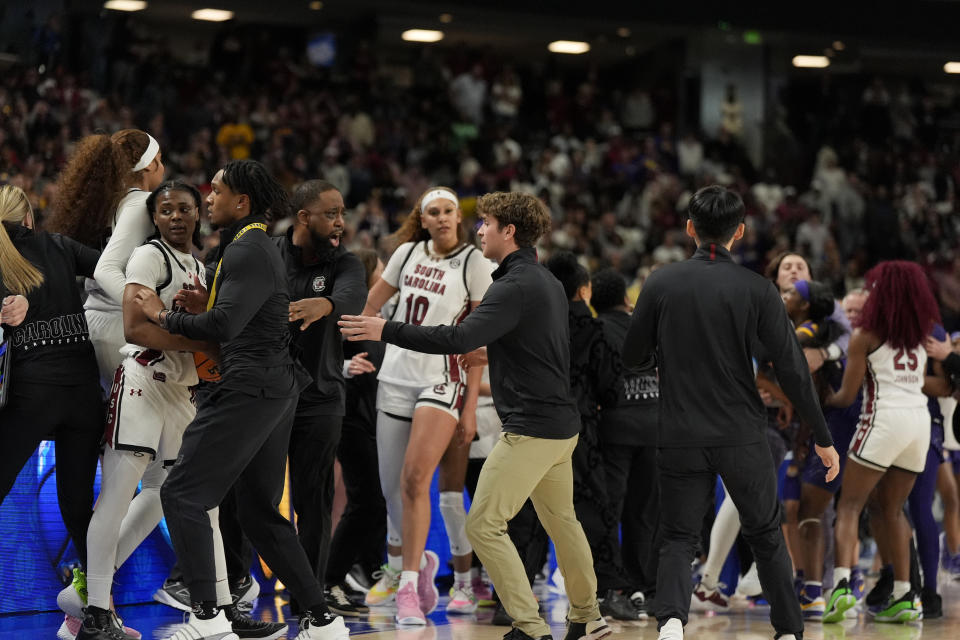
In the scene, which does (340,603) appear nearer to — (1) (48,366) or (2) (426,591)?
(2) (426,591)

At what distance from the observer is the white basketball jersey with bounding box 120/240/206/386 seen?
532 centimetres

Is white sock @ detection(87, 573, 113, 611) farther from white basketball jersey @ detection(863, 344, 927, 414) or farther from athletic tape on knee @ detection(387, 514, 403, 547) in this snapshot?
white basketball jersey @ detection(863, 344, 927, 414)

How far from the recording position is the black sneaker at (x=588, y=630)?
5445mm

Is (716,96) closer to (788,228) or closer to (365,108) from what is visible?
(788,228)

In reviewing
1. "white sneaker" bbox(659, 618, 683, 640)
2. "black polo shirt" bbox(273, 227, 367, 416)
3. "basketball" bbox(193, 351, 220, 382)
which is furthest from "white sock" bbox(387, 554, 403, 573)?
"white sneaker" bbox(659, 618, 683, 640)

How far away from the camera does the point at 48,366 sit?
537cm

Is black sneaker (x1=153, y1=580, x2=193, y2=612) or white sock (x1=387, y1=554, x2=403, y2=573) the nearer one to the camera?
black sneaker (x1=153, y1=580, x2=193, y2=612)

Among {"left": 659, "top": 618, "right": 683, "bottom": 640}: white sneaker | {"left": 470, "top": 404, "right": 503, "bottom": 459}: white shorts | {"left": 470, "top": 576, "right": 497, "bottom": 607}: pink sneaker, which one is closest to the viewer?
{"left": 659, "top": 618, "right": 683, "bottom": 640}: white sneaker

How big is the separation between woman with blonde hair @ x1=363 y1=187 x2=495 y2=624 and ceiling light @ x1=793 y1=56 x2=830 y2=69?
725 inches

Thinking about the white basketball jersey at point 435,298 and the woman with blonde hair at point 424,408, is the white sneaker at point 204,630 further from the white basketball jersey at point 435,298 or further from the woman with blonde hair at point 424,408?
the white basketball jersey at point 435,298

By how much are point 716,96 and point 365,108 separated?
22.2ft

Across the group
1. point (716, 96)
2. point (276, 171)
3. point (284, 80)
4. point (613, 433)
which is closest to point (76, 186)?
point (613, 433)

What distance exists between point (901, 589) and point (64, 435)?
14.4 feet

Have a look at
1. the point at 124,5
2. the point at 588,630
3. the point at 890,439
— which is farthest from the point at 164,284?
the point at 124,5
